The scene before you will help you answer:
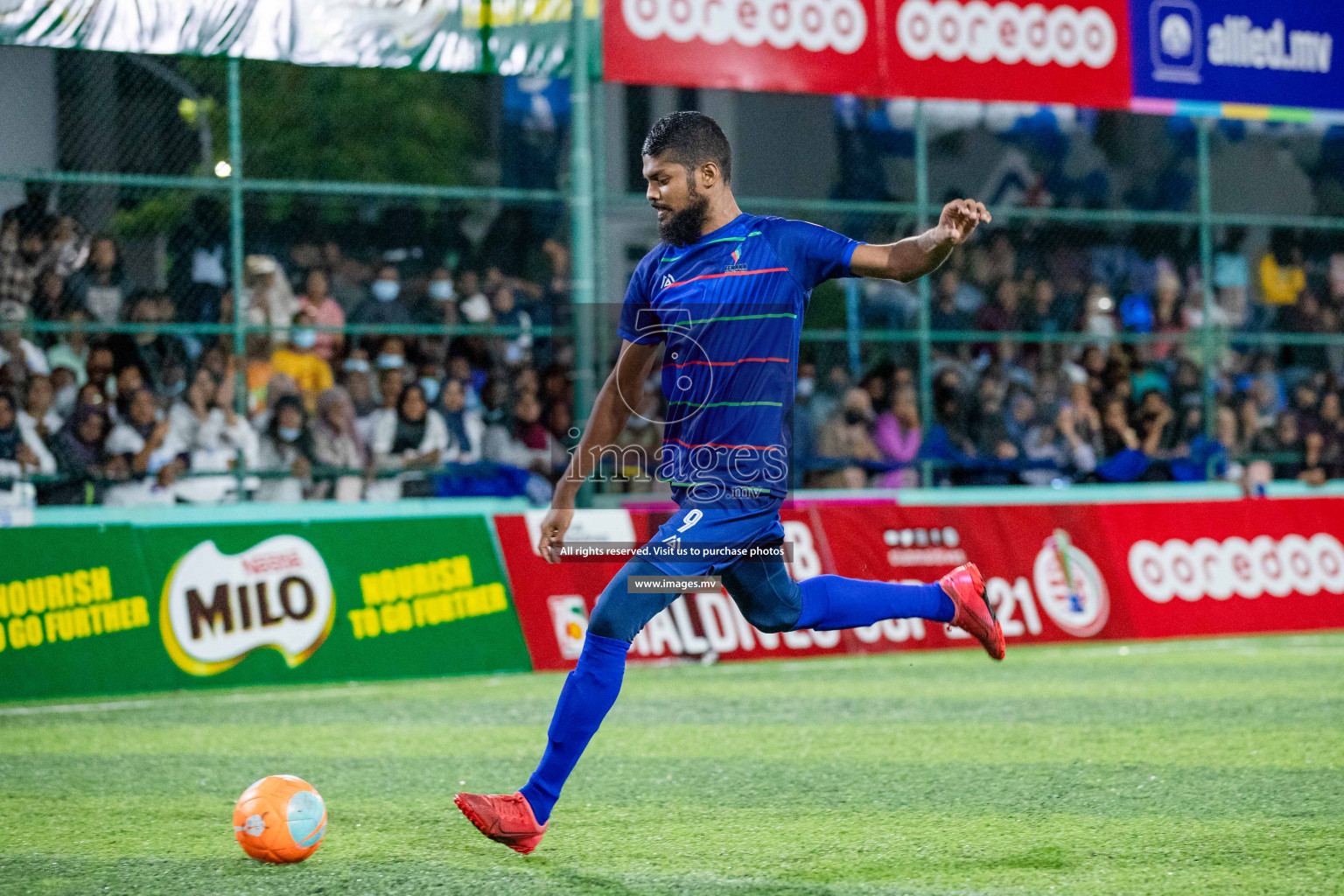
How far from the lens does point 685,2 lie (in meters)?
13.6

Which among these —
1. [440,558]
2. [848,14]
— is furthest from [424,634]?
[848,14]

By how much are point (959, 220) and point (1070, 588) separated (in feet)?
28.1

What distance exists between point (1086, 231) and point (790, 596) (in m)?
13.5

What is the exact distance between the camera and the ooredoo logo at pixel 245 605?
1060cm

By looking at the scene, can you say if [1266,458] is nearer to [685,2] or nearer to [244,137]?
[685,2]

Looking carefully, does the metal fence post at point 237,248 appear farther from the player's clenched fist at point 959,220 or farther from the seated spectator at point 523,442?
the player's clenched fist at point 959,220

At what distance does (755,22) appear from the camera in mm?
13812

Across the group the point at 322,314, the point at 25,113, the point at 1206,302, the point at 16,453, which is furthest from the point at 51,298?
the point at 1206,302

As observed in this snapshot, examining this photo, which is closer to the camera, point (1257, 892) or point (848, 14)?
point (1257, 892)

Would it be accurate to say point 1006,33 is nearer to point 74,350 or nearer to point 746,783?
point 74,350

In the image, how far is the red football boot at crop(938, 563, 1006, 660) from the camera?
5.70m

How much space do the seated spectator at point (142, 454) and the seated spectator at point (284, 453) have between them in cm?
66

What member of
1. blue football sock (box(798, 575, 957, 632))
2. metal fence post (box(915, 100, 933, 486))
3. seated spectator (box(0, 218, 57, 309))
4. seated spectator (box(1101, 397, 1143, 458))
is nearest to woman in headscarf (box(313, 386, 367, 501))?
seated spectator (box(0, 218, 57, 309))

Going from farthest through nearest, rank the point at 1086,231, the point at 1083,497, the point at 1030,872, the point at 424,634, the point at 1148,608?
the point at 1086,231 < the point at 1083,497 < the point at 1148,608 < the point at 424,634 < the point at 1030,872
